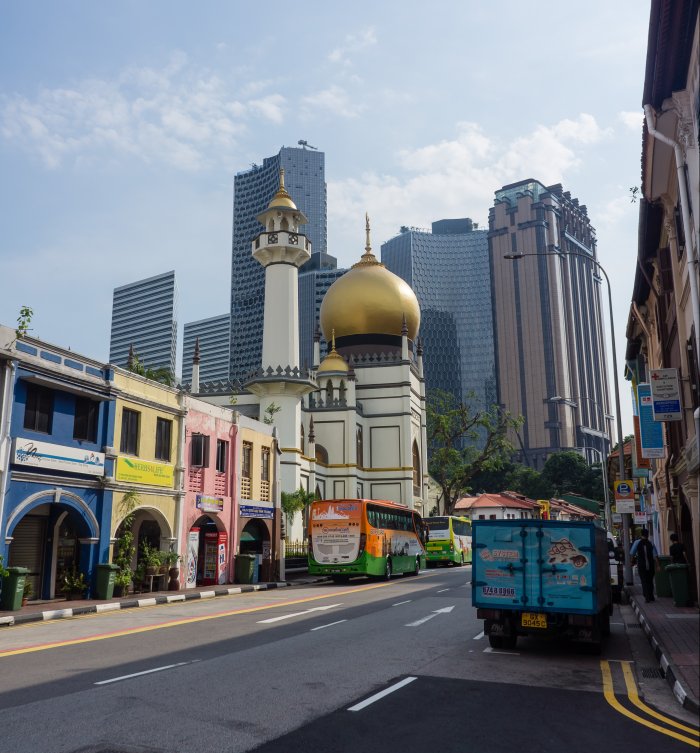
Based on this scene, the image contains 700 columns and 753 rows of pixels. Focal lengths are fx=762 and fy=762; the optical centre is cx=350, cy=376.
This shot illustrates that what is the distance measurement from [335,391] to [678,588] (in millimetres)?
41200

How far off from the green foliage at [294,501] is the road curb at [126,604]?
12310 millimetres

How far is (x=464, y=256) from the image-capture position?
185250 mm

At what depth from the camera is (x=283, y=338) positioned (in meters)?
47.6

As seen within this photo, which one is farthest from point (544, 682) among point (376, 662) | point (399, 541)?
point (399, 541)

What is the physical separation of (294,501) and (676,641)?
32.4 m

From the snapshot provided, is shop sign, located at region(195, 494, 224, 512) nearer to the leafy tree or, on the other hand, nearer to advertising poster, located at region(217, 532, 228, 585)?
advertising poster, located at region(217, 532, 228, 585)

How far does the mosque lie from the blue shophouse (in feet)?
73.6

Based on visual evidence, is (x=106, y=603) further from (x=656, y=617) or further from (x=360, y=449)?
(x=360, y=449)

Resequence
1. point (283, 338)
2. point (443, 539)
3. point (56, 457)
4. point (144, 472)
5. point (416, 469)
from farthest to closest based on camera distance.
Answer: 1. point (416, 469)
2. point (283, 338)
3. point (443, 539)
4. point (144, 472)
5. point (56, 457)

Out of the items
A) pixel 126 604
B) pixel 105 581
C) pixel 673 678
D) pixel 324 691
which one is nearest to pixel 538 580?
pixel 673 678

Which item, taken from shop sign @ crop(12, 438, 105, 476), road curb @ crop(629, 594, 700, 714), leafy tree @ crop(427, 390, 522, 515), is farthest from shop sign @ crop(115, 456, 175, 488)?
leafy tree @ crop(427, 390, 522, 515)

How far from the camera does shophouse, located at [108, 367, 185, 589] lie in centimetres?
2481

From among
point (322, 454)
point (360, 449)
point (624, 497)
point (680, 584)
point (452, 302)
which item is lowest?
point (680, 584)

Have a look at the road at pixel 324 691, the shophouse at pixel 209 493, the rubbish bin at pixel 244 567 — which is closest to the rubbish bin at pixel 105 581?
the shophouse at pixel 209 493
